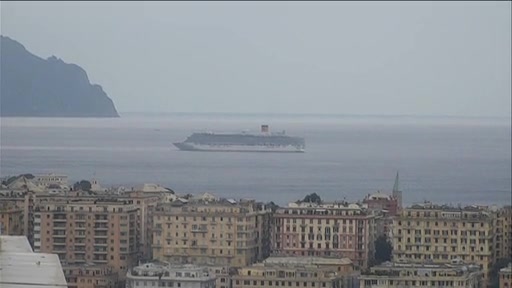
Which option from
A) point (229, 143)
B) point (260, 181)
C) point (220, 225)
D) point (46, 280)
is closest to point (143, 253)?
point (220, 225)

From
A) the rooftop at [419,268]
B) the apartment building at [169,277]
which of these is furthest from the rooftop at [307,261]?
the apartment building at [169,277]

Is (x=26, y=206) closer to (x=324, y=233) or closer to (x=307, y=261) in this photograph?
(x=307, y=261)

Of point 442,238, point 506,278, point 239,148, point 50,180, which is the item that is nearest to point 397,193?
point 239,148

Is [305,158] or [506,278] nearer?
[506,278]

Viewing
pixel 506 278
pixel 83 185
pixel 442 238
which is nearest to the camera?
pixel 506 278

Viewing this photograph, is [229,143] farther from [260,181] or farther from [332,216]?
[332,216]

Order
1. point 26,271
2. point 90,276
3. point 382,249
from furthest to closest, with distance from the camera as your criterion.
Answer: point 382,249
point 90,276
point 26,271
